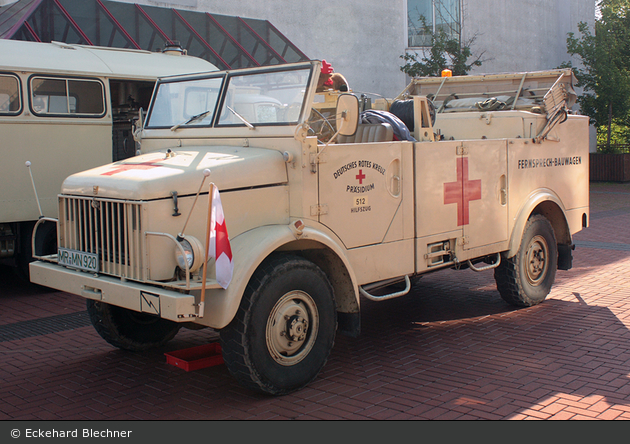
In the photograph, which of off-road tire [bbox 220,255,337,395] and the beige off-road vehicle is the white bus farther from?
off-road tire [bbox 220,255,337,395]

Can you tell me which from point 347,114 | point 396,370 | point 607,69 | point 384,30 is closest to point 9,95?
point 347,114

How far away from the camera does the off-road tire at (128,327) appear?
18.3 ft

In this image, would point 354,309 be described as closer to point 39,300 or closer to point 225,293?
point 225,293

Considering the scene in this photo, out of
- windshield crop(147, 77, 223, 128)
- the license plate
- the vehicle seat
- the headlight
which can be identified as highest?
windshield crop(147, 77, 223, 128)

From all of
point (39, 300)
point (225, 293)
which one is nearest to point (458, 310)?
point (225, 293)

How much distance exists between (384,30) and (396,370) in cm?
1619

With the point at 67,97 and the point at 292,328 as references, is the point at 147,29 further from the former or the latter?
the point at 292,328

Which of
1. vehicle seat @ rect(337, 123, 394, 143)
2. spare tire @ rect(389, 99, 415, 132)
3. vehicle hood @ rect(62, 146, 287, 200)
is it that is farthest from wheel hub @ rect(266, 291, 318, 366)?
spare tire @ rect(389, 99, 415, 132)

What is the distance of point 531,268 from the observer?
7.31 metres

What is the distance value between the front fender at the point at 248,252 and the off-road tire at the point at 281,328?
0.47 ft

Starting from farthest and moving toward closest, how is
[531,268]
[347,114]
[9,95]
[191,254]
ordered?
1. [9,95]
2. [531,268]
3. [347,114]
4. [191,254]

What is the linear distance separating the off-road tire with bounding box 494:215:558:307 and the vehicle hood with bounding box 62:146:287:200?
10.7ft

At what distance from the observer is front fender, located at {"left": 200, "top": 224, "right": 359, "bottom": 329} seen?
4285mm

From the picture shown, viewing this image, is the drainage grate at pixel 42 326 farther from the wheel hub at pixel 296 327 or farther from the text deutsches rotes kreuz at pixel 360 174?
the text deutsches rotes kreuz at pixel 360 174
